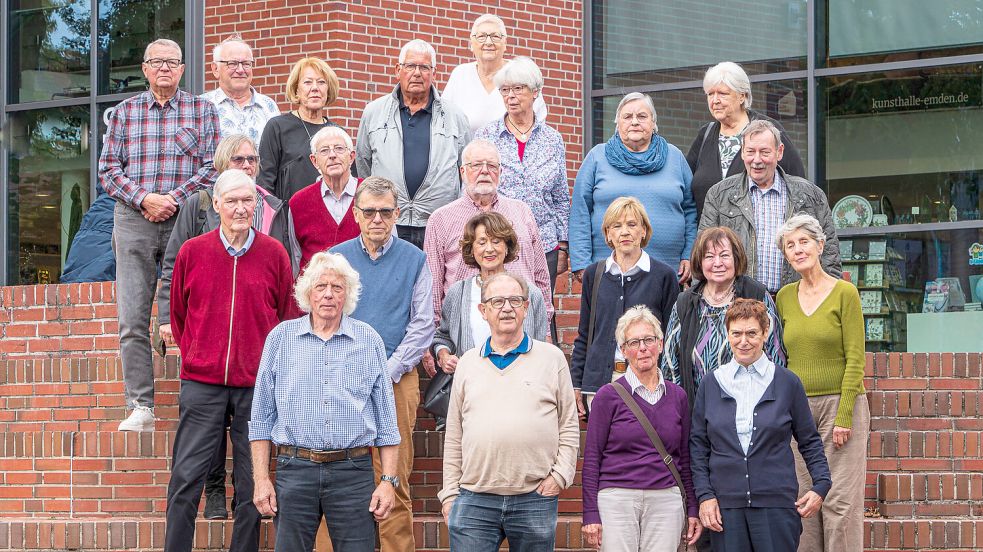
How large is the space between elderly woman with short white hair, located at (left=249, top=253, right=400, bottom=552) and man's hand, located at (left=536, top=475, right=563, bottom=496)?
0.66 meters

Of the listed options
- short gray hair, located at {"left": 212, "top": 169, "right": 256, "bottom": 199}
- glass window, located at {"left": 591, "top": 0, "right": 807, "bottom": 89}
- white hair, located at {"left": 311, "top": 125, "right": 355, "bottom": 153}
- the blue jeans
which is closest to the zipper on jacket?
short gray hair, located at {"left": 212, "top": 169, "right": 256, "bottom": 199}

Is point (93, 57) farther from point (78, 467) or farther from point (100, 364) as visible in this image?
point (78, 467)

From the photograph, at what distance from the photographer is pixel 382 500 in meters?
6.03

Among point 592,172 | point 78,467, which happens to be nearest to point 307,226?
point 592,172

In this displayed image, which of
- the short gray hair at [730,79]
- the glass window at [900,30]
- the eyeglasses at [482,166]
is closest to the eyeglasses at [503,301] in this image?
the eyeglasses at [482,166]

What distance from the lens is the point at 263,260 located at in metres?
6.80

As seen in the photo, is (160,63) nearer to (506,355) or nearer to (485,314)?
(485,314)

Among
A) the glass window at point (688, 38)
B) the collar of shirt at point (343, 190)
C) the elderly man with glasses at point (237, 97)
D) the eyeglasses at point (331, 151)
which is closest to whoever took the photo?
the eyeglasses at point (331, 151)

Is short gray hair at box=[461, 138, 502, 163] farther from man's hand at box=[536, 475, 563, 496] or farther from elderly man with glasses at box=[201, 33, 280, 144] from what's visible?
man's hand at box=[536, 475, 563, 496]

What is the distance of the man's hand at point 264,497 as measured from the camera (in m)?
6.02

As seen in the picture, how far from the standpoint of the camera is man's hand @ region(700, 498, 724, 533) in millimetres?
5969

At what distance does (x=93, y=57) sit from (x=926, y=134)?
283 inches

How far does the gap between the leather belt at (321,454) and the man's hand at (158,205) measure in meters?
2.26

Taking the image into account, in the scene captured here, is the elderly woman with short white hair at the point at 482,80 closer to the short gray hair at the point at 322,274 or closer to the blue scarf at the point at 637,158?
the blue scarf at the point at 637,158
